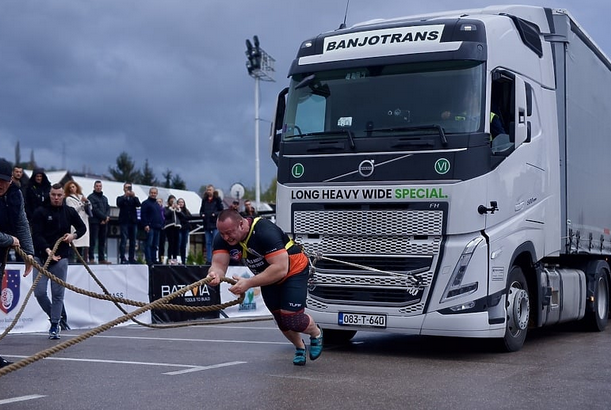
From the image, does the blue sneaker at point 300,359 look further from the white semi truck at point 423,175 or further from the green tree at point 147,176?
the green tree at point 147,176

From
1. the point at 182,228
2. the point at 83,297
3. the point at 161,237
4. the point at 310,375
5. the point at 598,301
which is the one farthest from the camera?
the point at 182,228

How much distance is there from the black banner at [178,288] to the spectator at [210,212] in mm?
3201

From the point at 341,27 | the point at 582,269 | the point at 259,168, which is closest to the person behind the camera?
the point at 341,27

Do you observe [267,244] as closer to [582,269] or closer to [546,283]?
[546,283]

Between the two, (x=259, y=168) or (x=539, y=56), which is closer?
(x=539, y=56)

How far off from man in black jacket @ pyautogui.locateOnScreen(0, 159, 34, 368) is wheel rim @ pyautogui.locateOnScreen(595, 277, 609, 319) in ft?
29.4

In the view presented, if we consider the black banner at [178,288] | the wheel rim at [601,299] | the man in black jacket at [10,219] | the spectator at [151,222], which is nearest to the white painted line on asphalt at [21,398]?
the man in black jacket at [10,219]

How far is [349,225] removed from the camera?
10.4 m

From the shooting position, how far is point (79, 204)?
53.1ft

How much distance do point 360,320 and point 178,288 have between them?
7.28 meters

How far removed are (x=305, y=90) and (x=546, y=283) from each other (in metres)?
4.11

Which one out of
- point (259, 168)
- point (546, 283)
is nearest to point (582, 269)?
point (546, 283)

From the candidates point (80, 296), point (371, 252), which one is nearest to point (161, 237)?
point (80, 296)

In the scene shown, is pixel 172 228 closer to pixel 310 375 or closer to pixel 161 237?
pixel 161 237
